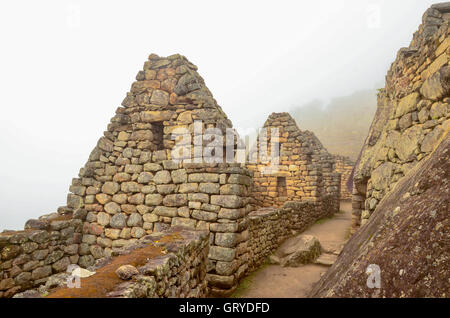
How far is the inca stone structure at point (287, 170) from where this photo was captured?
1262 centimetres

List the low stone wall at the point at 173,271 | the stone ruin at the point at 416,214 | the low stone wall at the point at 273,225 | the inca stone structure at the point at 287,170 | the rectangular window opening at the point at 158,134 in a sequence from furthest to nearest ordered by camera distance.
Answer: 1. the inca stone structure at the point at 287,170
2. the low stone wall at the point at 273,225
3. the rectangular window opening at the point at 158,134
4. the low stone wall at the point at 173,271
5. the stone ruin at the point at 416,214

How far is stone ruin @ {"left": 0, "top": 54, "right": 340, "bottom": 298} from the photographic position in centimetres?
502

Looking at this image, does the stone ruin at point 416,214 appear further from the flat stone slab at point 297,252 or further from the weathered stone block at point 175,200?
the flat stone slab at point 297,252

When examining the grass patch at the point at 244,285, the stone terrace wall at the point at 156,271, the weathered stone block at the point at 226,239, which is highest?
the stone terrace wall at the point at 156,271

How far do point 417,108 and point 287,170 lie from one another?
9378mm

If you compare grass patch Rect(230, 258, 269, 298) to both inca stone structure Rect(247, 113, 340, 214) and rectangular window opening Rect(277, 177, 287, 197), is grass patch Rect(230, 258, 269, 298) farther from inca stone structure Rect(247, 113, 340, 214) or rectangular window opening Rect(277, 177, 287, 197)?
rectangular window opening Rect(277, 177, 287, 197)

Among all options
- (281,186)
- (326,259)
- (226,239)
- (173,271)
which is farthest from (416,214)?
(281,186)

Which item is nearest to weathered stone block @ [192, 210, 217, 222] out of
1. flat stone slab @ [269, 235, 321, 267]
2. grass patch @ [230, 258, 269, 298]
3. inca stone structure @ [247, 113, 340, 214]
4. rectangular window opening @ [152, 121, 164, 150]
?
grass patch @ [230, 258, 269, 298]

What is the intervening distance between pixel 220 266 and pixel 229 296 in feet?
2.20

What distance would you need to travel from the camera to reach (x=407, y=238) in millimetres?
1640

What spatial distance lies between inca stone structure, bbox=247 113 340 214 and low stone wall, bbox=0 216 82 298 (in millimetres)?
9169

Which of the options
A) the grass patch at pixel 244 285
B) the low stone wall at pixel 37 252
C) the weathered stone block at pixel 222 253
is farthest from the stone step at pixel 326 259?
the low stone wall at pixel 37 252

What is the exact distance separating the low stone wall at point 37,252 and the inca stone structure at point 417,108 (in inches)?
261

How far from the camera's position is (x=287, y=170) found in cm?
1327
